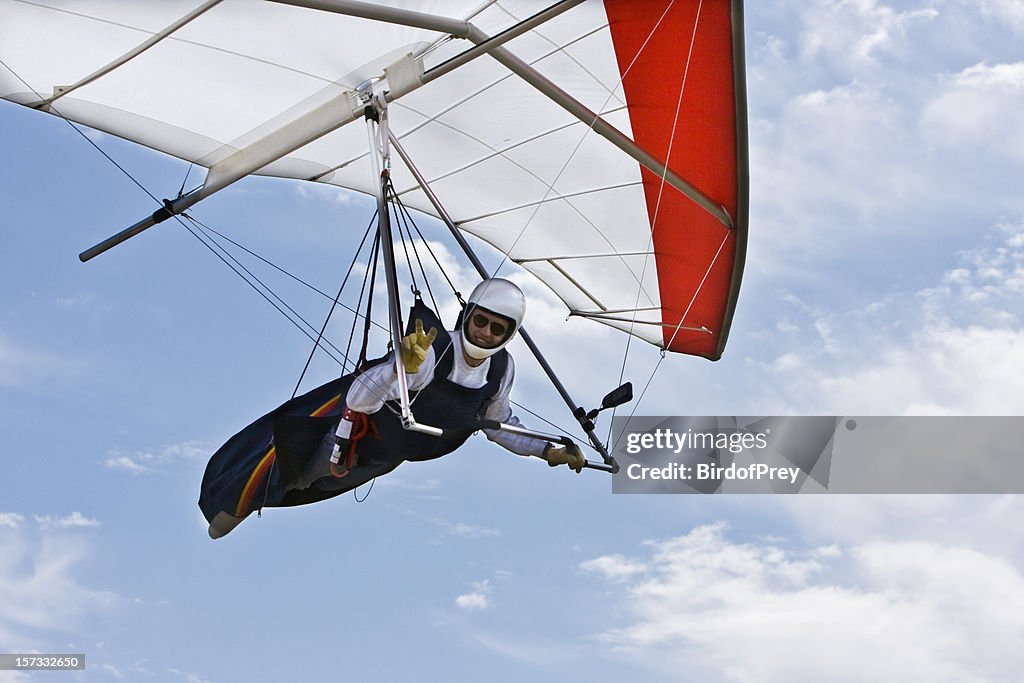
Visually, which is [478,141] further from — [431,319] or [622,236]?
[431,319]

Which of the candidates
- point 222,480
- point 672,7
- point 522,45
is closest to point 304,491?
point 222,480

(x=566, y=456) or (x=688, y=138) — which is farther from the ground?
(x=688, y=138)

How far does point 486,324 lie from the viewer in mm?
6273

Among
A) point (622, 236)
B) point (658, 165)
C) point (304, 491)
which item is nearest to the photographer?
point (304, 491)

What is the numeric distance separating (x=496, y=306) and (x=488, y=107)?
1864 mm

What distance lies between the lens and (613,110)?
748cm

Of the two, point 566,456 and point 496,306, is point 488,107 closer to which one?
point 496,306

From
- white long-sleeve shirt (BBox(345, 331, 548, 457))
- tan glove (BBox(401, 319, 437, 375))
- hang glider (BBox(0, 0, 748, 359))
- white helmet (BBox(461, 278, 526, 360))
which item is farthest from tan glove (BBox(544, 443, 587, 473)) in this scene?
hang glider (BBox(0, 0, 748, 359))

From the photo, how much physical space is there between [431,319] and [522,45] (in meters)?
1.84

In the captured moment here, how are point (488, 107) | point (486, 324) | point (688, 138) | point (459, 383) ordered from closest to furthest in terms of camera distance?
point (486, 324), point (459, 383), point (688, 138), point (488, 107)

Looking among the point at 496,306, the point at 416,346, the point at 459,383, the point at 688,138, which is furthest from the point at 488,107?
the point at 416,346

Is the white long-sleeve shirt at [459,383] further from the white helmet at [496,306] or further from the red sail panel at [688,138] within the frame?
the red sail panel at [688,138]

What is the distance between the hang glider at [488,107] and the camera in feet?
21.7

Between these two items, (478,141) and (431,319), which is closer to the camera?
(431,319)
